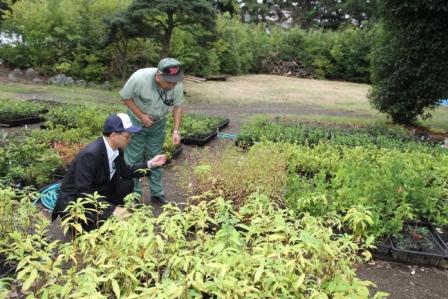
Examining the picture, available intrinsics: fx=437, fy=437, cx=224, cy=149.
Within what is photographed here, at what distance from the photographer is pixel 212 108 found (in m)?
14.1

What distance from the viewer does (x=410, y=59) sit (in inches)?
397

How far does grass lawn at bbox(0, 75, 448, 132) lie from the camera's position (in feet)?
43.6

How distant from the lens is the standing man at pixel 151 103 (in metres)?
4.68

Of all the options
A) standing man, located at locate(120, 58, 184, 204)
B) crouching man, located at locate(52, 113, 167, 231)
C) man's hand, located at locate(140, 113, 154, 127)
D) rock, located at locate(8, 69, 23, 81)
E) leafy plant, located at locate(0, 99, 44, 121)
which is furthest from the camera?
rock, located at locate(8, 69, 23, 81)

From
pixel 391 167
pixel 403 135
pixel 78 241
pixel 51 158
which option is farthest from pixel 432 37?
pixel 78 241

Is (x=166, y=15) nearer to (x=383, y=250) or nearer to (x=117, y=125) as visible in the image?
(x=117, y=125)

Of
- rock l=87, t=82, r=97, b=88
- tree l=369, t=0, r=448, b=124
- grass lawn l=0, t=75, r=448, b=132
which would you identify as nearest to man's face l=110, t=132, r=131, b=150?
tree l=369, t=0, r=448, b=124

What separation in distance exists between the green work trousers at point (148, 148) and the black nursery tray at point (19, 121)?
4.93 metres

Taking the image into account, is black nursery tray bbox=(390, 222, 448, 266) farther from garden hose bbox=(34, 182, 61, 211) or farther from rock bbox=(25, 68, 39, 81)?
rock bbox=(25, 68, 39, 81)

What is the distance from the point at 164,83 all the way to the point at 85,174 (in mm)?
1535

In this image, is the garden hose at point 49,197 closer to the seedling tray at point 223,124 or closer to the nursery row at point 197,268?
the nursery row at point 197,268

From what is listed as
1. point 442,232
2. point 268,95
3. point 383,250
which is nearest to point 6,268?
point 383,250

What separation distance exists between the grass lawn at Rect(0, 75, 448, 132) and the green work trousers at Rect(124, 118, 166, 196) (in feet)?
24.7

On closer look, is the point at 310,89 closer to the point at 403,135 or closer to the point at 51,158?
the point at 403,135
